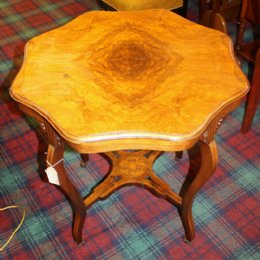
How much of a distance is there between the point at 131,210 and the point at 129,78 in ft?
2.22

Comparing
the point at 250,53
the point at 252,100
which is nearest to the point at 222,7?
the point at 250,53

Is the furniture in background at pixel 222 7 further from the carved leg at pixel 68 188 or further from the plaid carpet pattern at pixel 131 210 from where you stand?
the carved leg at pixel 68 188

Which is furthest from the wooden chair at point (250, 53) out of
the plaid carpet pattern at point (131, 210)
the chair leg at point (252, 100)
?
the plaid carpet pattern at point (131, 210)

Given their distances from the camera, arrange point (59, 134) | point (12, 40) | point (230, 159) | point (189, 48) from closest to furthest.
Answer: point (59, 134) → point (189, 48) → point (230, 159) → point (12, 40)

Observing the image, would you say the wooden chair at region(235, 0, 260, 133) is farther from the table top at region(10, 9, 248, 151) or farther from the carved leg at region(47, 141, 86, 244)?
the carved leg at region(47, 141, 86, 244)

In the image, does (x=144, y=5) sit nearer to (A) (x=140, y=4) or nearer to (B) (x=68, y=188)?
(A) (x=140, y=4)

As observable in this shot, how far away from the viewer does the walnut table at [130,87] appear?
94 cm

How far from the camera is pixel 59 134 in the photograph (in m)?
0.97

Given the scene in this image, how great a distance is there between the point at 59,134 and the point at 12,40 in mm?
1964

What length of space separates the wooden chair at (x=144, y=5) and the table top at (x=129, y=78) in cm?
70

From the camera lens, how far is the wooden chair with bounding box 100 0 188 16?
80.0 inches

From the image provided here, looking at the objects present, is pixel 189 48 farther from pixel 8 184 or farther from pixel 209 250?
pixel 8 184

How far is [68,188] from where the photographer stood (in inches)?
47.0

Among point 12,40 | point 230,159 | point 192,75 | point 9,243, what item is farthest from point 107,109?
point 12,40
